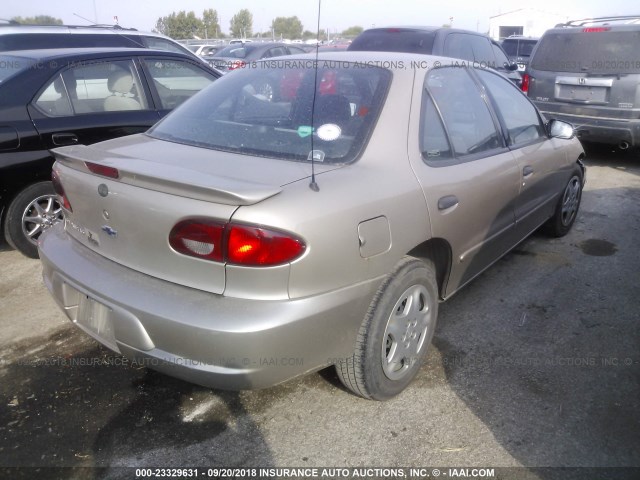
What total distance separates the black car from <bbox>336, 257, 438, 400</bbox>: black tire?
2879 mm

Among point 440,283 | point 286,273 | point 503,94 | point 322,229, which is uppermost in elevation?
point 503,94

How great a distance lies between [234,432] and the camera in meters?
2.48

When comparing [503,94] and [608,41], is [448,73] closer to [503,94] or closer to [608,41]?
[503,94]

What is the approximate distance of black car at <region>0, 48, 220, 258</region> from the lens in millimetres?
4012

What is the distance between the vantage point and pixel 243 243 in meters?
2.02

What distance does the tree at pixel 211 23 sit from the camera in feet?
178

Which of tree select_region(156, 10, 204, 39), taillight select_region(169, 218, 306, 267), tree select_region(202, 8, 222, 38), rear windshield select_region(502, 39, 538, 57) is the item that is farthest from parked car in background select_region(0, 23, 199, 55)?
tree select_region(202, 8, 222, 38)

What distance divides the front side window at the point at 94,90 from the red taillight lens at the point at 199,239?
106 inches

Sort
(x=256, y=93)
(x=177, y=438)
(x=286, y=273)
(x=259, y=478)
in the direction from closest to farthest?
(x=286, y=273)
(x=259, y=478)
(x=177, y=438)
(x=256, y=93)

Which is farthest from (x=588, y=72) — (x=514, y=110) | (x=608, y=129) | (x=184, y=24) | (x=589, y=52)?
(x=184, y=24)

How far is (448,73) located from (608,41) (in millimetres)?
4895

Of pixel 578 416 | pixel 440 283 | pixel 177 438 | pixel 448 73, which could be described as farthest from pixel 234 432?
pixel 448 73

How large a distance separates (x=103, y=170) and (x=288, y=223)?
90 cm

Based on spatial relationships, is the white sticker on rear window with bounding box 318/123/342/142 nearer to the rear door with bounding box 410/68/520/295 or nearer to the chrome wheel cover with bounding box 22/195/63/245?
the rear door with bounding box 410/68/520/295
